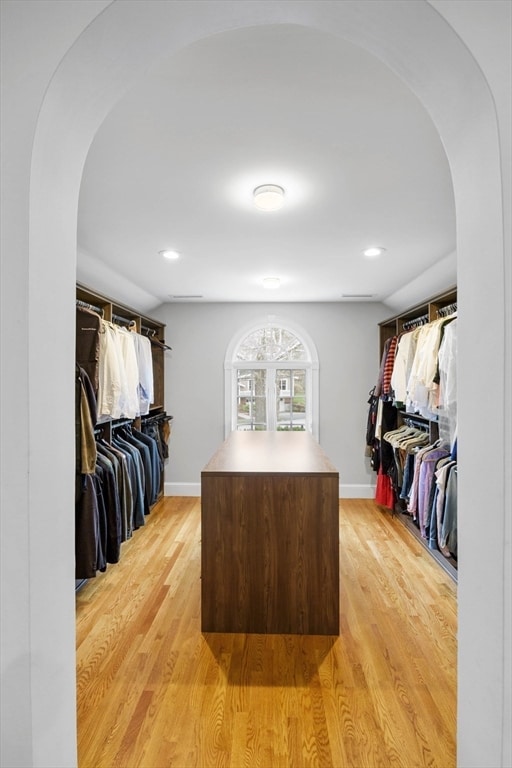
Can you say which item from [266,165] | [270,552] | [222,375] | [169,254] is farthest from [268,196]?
[222,375]

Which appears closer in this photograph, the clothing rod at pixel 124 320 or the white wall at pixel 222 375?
the clothing rod at pixel 124 320

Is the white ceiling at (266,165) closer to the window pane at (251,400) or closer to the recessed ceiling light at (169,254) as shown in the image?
the recessed ceiling light at (169,254)

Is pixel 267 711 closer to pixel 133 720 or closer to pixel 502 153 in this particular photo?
pixel 133 720

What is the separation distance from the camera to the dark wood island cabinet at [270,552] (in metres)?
2.46

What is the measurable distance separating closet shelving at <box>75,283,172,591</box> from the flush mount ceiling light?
1503 mm

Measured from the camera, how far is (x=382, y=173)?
6.49 feet

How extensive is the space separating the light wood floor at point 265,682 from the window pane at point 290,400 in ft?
8.35

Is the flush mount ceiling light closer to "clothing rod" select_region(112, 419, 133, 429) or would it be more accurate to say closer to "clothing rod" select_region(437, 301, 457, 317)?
"clothing rod" select_region(437, 301, 457, 317)

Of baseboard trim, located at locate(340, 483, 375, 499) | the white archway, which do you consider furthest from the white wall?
the white archway

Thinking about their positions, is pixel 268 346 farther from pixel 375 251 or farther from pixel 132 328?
pixel 375 251

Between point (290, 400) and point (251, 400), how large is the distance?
50 cm

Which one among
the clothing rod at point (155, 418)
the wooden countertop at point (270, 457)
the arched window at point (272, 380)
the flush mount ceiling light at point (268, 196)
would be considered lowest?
the wooden countertop at point (270, 457)

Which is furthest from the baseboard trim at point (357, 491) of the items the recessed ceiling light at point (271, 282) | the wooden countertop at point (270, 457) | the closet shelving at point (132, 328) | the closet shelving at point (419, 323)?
the recessed ceiling light at point (271, 282)

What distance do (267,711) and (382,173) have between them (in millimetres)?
2425
